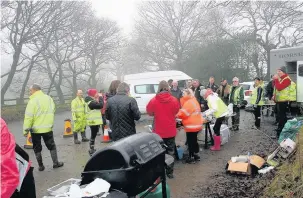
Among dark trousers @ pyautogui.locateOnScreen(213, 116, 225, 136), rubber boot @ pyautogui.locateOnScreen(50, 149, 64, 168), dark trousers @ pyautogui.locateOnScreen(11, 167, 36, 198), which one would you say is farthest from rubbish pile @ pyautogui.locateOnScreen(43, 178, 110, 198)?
dark trousers @ pyautogui.locateOnScreen(213, 116, 225, 136)

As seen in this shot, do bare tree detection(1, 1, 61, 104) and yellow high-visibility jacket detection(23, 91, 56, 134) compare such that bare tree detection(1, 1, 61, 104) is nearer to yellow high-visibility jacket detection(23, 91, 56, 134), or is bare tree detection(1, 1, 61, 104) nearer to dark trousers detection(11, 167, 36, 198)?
yellow high-visibility jacket detection(23, 91, 56, 134)

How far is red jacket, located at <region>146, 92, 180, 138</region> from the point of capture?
592 centimetres

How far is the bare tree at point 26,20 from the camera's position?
59.0ft

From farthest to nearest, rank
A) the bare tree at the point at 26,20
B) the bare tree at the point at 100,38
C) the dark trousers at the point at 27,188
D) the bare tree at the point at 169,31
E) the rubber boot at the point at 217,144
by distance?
the bare tree at the point at 169,31
the bare tree at the point at 100,38
the bare tree at the point at 26,20
the rubber boot at the point at 217,144
the dark trousers at the point at 27,188

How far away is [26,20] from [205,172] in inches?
642

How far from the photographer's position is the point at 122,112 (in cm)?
548

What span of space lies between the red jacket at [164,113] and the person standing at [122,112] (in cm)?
59

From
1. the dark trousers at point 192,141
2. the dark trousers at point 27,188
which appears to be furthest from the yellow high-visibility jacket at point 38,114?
the dark trousers at point 27,188

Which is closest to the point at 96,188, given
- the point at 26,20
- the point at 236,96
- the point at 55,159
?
the point at 55,159

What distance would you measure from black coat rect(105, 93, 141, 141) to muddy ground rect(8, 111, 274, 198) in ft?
4.34

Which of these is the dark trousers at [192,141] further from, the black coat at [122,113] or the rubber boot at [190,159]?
the black coat at [122,113]

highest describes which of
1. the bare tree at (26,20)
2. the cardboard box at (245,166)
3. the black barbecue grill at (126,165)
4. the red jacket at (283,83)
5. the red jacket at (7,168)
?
the bare tree at (26,20)

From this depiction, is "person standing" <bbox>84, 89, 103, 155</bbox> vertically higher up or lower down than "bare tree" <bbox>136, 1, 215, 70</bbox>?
lower down

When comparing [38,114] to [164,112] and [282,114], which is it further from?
[282,114]
